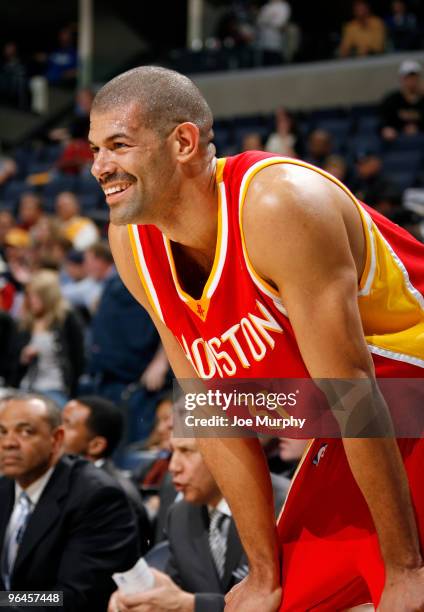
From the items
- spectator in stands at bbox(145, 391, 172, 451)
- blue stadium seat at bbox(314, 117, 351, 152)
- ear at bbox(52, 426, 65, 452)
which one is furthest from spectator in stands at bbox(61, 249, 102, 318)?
blue stadium seat at bbox(314, 117, 351, 152)

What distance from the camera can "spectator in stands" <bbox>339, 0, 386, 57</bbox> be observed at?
11141 mm

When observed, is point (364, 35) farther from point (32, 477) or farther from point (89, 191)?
point (32, 477)

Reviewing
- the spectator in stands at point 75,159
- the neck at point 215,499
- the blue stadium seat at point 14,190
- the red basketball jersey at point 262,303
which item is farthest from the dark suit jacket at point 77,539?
the blue stadium seat at point 14,190

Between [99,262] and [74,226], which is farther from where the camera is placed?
[74,226]

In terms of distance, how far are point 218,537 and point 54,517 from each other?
→ 567 mm

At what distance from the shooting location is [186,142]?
1907 mm

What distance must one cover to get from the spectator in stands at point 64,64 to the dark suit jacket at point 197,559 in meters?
11.4

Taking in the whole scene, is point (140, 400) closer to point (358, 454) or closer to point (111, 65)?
point (358, 454)

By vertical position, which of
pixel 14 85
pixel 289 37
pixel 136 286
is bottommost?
pixel 14 85

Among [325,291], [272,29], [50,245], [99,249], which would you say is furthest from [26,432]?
[272,29]

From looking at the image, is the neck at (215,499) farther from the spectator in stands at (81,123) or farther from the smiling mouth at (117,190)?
the spectator in stands at (81,123)

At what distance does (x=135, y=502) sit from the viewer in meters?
3.97

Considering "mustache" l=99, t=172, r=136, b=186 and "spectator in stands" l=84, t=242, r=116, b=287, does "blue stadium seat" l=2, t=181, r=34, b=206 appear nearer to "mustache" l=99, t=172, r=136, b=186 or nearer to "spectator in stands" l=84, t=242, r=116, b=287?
"spectator in stands" l=84, t=242, r=116, b=287

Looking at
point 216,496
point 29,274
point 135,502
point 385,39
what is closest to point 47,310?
point 29,274
